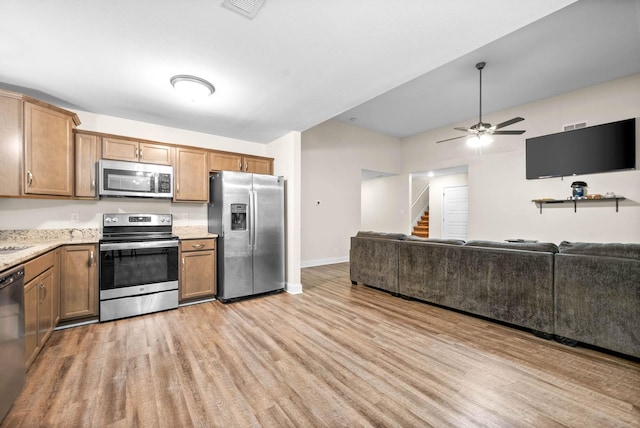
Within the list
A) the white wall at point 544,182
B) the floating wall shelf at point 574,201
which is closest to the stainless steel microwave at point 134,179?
the white wall at point 544,182

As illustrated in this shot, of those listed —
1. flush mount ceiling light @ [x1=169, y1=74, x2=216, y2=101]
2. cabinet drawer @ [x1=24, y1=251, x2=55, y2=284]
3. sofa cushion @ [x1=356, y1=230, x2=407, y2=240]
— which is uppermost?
flush mount ceiling light @ [x1=169, y1=74, x2=216, y2=101]

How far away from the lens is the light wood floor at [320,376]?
5.11 feet

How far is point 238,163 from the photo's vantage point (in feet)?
13.5

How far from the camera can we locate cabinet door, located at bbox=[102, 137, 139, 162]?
126 inches

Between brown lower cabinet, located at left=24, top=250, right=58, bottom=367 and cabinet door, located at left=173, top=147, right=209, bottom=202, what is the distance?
148 cm

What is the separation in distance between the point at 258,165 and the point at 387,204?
483 cm

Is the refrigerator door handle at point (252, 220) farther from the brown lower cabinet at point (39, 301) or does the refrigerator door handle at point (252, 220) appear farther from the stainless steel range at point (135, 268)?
the brown lower cabinet at point (39, 301)

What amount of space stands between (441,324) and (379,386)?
135cm

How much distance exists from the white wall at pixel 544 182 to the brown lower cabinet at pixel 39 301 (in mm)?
7075

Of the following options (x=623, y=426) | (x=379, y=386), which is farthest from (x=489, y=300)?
(x=379, y=386)

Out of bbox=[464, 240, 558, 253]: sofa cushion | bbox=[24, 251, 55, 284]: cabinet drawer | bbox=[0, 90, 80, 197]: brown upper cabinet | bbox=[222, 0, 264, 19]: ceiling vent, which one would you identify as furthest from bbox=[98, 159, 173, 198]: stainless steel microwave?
bbox=[464, 240, 558, 253]: sofa cushion

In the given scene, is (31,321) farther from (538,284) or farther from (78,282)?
(538,284)

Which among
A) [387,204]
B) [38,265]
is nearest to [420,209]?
[387,204]

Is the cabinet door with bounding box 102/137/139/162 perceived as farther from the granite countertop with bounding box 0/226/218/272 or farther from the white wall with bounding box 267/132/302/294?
the white wall with bounding box 267/132/302/294
